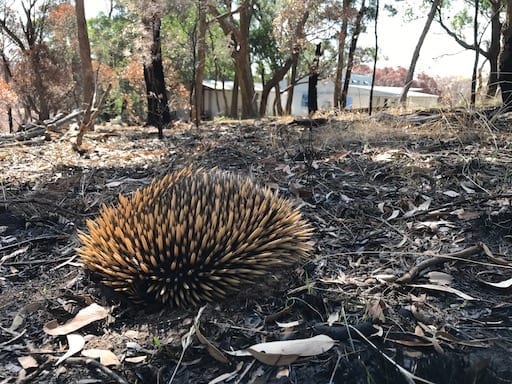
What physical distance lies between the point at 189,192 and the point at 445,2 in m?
18.7

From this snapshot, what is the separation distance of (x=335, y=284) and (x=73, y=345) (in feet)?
4.20

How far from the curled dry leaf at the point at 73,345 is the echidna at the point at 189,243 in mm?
322

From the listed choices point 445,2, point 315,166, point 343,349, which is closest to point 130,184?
point 315,166

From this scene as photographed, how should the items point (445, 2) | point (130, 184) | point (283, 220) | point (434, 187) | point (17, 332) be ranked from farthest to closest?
point (445, 2) < point (130, 184) < point (434, 187) < point (283, 220) < point (17, 332)

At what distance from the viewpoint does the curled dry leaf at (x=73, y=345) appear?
205 cm

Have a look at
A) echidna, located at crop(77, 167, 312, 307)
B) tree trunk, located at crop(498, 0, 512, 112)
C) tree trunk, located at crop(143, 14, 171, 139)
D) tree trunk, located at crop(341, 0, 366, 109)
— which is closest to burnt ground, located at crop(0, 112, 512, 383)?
echidna, located at crop(77, 167, 312, 307)

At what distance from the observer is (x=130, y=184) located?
439 cm

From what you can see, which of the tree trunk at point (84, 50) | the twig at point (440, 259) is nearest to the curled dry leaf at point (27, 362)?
the twig at point (440, 259)

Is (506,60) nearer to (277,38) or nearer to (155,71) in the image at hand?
(155,71)

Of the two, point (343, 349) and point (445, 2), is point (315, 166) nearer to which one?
point (343, 349)

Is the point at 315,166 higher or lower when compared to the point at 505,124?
lower

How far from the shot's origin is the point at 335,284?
7.91 ft

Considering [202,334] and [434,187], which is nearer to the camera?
[202,334]

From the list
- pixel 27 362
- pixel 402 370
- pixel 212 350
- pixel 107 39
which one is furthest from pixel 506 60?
pixel 107 39
